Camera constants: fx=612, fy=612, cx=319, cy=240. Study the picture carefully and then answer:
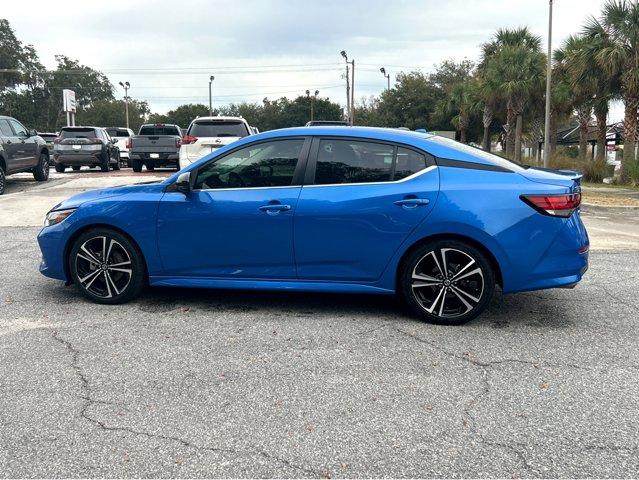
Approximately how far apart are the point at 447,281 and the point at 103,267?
10.0ft

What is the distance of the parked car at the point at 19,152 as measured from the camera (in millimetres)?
15609

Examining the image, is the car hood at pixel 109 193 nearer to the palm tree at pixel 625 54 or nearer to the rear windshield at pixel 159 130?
the rear windshield at pixel 159 130

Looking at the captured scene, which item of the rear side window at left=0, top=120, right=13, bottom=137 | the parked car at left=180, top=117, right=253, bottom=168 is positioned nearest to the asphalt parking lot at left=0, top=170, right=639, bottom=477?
the parked car at left=180, top=117, right=253, bottom=168

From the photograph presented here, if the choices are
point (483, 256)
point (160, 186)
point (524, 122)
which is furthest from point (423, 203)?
point (524, 122)

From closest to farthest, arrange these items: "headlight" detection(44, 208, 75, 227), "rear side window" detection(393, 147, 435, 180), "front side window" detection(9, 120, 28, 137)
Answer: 1. "rear side window" detection(393, 147, 435, 180)
2. "headlight" detection(44, 208, 75, 227)
3. "front side window" detection(9, 120, 28, 137)

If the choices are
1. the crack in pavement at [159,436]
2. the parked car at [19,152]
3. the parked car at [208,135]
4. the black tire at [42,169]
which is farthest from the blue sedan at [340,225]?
the black tire at [42,169]

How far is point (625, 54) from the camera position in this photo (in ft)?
75.6

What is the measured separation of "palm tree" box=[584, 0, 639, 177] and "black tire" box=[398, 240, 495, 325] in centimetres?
2009

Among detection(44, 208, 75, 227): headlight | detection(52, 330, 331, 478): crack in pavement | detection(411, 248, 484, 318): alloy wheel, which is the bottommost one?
detection(52, 330, 331, 478): crack in pavement

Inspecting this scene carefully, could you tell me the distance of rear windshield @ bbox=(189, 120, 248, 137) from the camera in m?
14.4

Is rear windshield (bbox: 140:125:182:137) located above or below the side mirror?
above

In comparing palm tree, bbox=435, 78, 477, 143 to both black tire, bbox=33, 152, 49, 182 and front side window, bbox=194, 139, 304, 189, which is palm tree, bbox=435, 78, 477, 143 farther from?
front side window, bbox=194, 139, 304, 189

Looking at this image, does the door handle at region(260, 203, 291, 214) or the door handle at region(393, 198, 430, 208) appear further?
the door handle at region(260, 203, 291, 214)

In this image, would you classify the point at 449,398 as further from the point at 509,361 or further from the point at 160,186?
the point at 160,186
